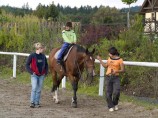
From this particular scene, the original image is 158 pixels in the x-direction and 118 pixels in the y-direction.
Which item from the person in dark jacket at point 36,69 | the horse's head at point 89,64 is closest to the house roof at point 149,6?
the person in dark jacket at point 36,69

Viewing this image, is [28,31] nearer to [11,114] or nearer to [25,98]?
[25,98]

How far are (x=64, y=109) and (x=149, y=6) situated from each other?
3647 cm

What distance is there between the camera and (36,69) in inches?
417

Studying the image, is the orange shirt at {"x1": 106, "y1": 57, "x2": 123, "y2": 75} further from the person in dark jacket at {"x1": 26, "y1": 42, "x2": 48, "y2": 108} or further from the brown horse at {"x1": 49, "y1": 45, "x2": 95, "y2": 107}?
the person in dark jacket at {"x1": 26, "y1": 42, "x2": 48, "y2": 108}

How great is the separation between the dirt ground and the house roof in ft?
101

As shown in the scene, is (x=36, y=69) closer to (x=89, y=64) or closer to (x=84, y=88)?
(x=89, y=64)

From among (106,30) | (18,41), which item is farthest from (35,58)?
(18,41)

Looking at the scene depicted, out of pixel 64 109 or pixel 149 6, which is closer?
pixel 64 109

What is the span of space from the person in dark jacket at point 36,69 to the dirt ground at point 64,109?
31 cm

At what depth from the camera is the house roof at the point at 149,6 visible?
4175 centimetres

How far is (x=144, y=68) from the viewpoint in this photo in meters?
13.2

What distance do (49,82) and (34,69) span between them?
19.3 feet

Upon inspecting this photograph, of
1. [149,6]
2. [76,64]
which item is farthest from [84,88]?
[149,6]

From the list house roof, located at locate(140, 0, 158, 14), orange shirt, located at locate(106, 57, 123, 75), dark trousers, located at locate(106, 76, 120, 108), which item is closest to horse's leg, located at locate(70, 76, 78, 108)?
dark trousers, located at locate(106, 76, 120, 108)
